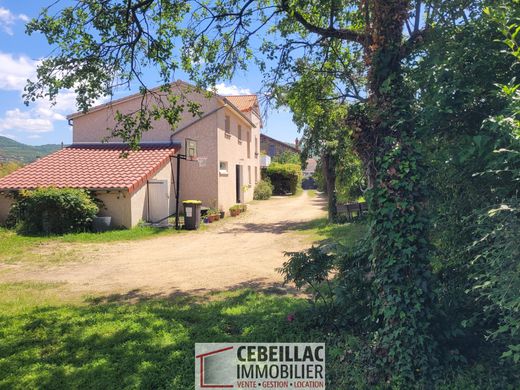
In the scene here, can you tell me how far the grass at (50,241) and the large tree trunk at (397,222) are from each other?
28.5 ft

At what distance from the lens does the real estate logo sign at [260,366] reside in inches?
148

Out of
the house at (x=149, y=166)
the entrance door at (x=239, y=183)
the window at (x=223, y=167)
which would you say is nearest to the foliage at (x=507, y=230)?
the house at (x=149, y=166)

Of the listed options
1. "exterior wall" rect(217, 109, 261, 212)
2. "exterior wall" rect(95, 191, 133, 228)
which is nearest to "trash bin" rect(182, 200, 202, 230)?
"exterior wall" rect(95, 191, 133, 228)

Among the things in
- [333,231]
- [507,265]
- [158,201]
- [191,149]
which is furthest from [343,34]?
[191,149]

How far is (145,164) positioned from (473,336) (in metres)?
14.4

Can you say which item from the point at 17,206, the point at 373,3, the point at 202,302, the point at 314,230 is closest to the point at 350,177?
the point at 314,230

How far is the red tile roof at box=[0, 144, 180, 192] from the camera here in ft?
47.5

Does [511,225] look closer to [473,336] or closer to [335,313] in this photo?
[473,336]

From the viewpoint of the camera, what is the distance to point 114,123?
18969 millimetres

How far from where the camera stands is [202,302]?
6219 millimetres

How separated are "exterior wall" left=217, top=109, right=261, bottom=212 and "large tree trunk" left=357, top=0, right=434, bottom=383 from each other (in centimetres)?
1175

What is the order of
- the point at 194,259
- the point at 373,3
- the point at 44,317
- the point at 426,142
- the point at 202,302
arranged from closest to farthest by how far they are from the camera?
1. the point at 426,142
2. the point at 373,3
3. the point at 44,317
4. the point at 202,302
5. the point at 194,259

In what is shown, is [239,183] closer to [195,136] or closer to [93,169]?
[195,136]

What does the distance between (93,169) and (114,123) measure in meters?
4.09
